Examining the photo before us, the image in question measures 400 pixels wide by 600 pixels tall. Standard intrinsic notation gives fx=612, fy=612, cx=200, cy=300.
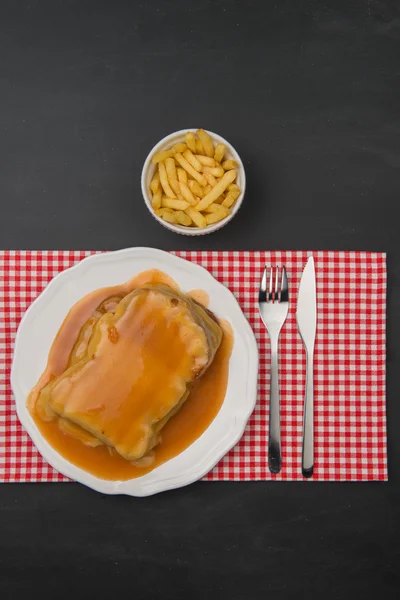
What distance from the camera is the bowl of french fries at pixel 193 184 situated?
208cm

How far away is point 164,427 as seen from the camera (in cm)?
219

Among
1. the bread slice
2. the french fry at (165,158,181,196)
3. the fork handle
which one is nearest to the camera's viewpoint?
the bread slice

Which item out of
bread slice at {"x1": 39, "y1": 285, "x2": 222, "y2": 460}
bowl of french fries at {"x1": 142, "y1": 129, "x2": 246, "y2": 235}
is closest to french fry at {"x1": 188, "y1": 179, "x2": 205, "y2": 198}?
bowl of french fries at {"x1": 142, "y1": 129, "x2": 246, "y2": 235}

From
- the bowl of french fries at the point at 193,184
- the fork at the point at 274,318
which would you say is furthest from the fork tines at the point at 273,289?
the bowl of french fries at the point at 193,184

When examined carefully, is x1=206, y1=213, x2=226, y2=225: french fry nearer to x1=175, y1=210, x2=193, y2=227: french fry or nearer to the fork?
x1=175, y1=210, x2=193, y2=227: french fry

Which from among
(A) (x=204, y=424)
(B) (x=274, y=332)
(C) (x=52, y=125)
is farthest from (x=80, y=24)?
(A) (x=204, y=424)

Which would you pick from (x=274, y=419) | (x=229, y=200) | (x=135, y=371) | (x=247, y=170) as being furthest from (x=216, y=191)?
(x=274, y=419)

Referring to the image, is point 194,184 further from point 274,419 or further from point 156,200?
point 274,419

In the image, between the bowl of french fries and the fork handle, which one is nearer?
the bowl of french fries

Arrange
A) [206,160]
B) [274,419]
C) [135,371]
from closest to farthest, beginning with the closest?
1. [135,371]
2. [206,160]
3. [274,419]

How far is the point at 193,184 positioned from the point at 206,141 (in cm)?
16

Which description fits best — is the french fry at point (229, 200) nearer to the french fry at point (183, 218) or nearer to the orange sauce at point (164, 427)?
the french fry at point (183, 218)

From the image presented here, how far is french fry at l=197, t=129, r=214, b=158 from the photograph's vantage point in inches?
83.4

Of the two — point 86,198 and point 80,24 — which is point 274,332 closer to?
point 86,198
